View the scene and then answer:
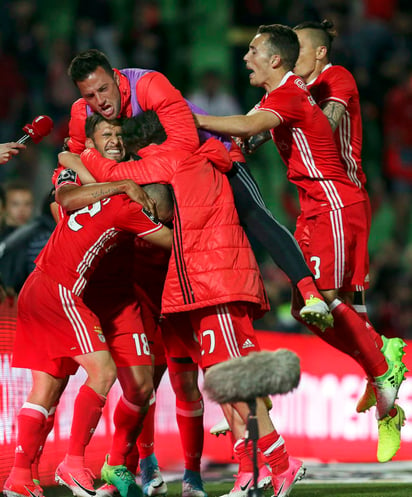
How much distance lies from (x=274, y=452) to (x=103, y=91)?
2242 mm

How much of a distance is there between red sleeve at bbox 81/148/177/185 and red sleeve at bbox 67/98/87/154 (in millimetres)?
237

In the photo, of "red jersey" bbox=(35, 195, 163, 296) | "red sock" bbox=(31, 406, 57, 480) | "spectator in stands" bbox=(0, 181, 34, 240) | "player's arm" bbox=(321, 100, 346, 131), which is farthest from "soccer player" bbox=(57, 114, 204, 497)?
"spectator in stands" bbox=(0, 181, 34, 240)

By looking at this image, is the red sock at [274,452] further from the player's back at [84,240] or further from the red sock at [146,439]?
the player's back at [84,240]

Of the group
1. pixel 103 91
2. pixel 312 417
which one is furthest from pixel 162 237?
pixel 312 417

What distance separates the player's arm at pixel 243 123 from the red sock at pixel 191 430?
5.61ft

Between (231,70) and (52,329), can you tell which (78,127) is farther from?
(231,70)

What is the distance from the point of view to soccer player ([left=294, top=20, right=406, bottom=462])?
6.32 m

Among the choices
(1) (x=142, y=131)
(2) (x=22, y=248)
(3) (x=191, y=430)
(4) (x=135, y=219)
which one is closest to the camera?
(4) (x=135, y=219)

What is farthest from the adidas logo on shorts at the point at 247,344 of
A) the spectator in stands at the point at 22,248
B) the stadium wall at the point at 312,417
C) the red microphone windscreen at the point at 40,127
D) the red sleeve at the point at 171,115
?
the spectator in stands at the point at 22,248

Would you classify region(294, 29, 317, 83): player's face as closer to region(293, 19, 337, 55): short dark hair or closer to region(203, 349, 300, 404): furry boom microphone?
region(293, 19, 337, 55): short dark hair

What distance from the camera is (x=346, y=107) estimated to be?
6.54 meters

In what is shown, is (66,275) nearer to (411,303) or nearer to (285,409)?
(285,409)

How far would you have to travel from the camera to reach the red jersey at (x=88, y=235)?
5754 millimetres

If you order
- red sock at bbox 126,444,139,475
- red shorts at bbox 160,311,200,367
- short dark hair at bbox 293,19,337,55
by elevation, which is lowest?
red sock at bbox 126,444,139,475
